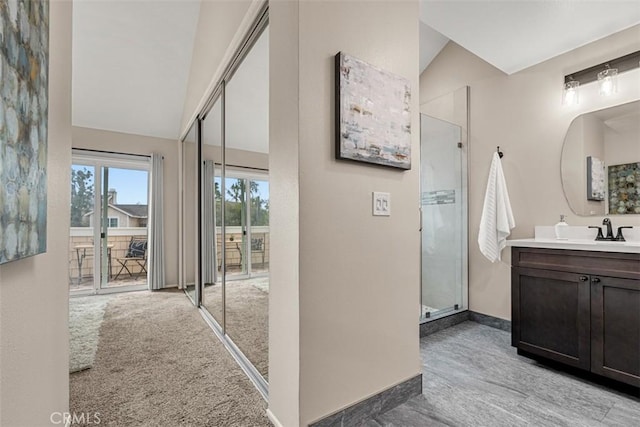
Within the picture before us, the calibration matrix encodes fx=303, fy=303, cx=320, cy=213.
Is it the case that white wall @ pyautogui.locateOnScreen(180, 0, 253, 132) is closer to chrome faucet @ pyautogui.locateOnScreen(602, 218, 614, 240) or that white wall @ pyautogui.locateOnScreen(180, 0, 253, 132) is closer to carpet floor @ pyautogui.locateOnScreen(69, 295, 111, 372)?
carpet floor @ pyautogui.locateOnScreen(69, 295, 111, 372)

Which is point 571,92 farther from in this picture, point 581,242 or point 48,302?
point 48,302

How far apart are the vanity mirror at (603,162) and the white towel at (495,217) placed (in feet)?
1.54

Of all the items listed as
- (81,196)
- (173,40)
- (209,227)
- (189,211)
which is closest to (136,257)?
(81,196)

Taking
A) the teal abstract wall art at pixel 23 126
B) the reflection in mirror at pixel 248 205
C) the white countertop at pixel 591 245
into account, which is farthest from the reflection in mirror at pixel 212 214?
the white countertop at pixel 591 245

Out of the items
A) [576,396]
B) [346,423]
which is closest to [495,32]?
[576,396]

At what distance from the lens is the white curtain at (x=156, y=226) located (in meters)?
4.73

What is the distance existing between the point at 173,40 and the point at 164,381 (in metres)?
3.80

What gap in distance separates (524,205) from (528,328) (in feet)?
4.00

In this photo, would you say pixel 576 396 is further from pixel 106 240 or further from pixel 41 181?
pixel 106 240

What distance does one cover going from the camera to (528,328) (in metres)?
2.27

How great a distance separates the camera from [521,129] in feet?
9.73

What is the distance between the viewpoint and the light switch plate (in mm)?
1689


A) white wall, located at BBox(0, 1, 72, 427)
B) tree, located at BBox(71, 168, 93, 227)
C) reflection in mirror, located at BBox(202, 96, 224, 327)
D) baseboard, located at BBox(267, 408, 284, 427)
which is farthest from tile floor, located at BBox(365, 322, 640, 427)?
tree, located at BBox(71, 168, 93, 227)

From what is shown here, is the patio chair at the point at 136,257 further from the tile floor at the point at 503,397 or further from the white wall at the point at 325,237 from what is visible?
the tile floor at the point at 503,397
